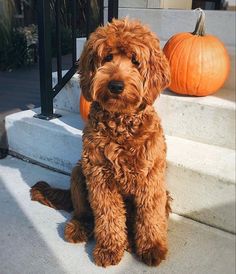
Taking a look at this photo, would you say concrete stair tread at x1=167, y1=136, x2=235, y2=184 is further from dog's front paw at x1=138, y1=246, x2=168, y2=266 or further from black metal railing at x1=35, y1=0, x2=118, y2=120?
black metal railing at x1=35, y1=0, x2=118, y2=120

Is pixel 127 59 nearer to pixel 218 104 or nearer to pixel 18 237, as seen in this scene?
pixel 218 104

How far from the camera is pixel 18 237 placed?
2365 millimetres

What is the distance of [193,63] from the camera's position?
232 cm

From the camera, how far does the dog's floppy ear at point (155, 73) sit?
1.88 m

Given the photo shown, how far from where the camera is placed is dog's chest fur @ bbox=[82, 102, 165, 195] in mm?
1975

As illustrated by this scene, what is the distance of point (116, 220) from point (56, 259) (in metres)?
0.46

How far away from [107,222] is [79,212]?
0.35m

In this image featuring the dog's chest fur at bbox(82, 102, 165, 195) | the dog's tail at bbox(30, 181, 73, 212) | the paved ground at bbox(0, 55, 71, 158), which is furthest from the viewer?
the paved ground at bbox(0, 55, 71, 158)

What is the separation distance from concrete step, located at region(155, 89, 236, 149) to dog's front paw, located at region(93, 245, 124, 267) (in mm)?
941

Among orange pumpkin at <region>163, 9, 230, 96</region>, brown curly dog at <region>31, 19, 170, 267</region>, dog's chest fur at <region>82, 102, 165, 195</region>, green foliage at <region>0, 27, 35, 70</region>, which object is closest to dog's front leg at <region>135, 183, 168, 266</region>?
brown curly dog at <region>31, 19, 170, 267</region>

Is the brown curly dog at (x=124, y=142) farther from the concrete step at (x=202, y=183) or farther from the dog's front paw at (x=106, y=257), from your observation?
the concrete step at (x=202, y=183)

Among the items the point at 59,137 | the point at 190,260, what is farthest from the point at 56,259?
the point at 59,137

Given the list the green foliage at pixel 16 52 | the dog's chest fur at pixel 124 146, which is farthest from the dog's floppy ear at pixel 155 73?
the green foliage at pixel 16 52

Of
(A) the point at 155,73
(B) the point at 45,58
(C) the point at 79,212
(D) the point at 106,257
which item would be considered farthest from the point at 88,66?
(B) the point at 45,58
